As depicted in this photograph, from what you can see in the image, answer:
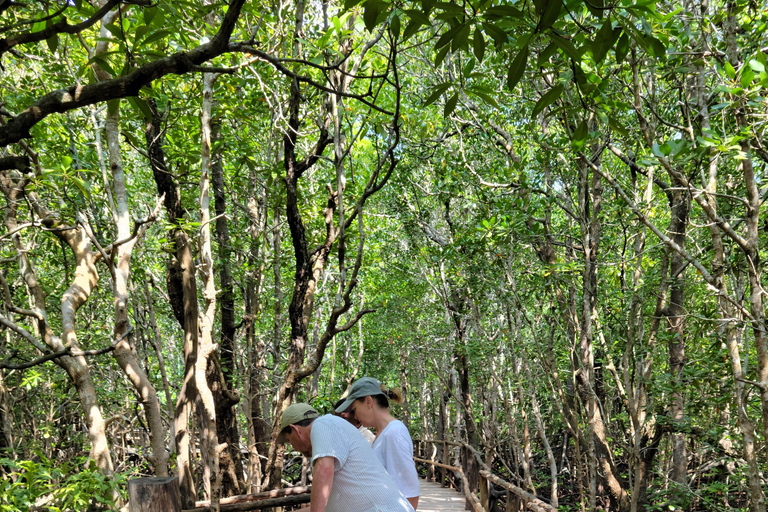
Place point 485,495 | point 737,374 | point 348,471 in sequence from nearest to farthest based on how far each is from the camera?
point 348,471, point 737,374, point 485,495

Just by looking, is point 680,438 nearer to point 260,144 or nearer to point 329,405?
point 329,405

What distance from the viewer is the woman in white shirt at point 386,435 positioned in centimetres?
295

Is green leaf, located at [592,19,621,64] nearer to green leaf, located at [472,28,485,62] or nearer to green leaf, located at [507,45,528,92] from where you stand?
green leaf, located at [507,45,528,92]

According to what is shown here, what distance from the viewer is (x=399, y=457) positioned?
116 inches

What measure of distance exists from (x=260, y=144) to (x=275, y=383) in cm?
363

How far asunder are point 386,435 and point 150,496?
1296 millimetres

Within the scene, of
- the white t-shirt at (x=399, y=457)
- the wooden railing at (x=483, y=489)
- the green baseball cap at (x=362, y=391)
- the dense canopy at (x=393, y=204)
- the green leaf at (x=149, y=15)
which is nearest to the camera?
the green leaf at (x=149, y=15)

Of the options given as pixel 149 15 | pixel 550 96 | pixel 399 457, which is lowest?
pixel 399 457

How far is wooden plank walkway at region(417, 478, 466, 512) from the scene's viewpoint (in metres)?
7.58

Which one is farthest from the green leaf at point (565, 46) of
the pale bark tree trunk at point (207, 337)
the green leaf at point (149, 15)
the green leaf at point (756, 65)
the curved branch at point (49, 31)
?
the pale bark tree trunk at point (207, 337)

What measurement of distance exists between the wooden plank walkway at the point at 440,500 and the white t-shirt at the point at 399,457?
4.96 meters

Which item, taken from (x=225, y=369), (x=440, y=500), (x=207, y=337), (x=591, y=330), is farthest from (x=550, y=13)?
(x=440, y=500)

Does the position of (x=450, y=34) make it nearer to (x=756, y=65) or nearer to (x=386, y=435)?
(x=756, y=65)

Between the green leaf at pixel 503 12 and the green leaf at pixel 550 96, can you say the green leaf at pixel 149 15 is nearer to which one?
the green leaf at pixel 503 12
